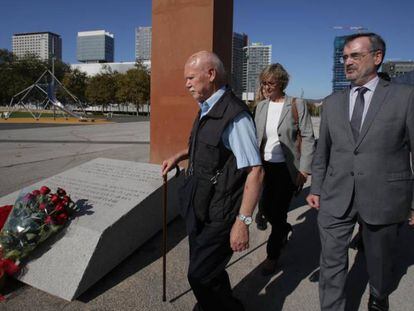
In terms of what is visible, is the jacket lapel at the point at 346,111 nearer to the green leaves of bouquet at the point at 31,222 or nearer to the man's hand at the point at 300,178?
the man's hand at the point at 300,178

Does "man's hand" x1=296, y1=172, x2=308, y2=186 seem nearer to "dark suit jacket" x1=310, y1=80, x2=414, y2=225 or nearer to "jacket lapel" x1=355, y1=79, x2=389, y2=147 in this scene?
"dark suit jacket" x1=310, y1=80, x2=414, y2=225

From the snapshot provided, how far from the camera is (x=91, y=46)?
525 ft

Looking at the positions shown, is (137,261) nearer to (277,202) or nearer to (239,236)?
(277,202)

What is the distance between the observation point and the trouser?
2.46m

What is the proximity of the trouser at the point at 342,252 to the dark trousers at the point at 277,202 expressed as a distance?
848 millimetres

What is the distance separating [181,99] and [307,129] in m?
2.85

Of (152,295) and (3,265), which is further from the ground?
(3,265)

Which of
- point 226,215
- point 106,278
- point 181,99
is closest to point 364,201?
point 226,215

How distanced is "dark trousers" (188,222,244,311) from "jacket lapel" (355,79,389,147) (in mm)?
1104

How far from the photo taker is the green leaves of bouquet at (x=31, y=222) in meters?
2.98

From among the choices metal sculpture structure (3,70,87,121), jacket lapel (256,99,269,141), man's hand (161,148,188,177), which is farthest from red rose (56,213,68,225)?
metal sculpture structure (3,70,87,121)

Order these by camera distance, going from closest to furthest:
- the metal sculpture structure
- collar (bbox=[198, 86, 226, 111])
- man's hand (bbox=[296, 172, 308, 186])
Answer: collar (bbox=[198, 86, 226, 111]) < man's hand (bbox=[296, 172, 308, 186]) < the metal sculpture structure

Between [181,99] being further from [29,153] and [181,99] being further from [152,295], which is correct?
[29,153]

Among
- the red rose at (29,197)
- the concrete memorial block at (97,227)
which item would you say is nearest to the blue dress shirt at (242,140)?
the concrete memorial block at (97,227)
